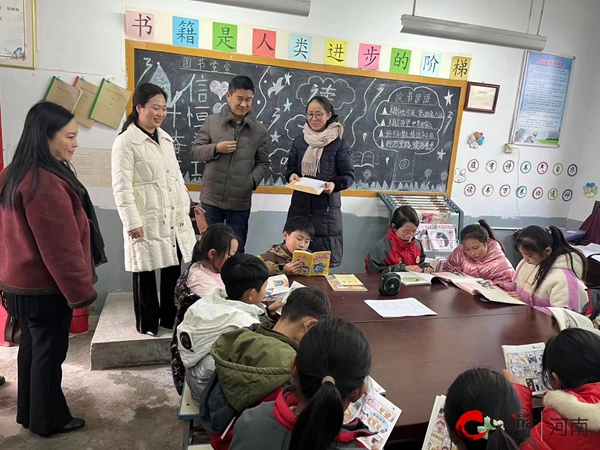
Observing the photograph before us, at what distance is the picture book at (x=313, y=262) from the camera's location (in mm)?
2504

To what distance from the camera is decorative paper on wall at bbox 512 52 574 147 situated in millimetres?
4305

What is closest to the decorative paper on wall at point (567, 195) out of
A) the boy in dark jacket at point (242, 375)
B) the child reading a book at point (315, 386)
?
the boy in dark jacket at point (242, 375)

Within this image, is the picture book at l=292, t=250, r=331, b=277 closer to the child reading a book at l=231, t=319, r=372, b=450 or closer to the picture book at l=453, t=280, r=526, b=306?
the picture book at l=453, t=280, r=526, b=306

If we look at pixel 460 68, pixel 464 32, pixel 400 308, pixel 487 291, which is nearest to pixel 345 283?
pixel 400 308

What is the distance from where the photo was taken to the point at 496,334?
1.99 meters

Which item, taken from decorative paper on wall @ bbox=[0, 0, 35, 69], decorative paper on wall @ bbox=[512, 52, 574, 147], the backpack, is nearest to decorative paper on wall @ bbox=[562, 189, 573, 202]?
decorative paper on wall @ bbox=[512, 52, 574, 147]

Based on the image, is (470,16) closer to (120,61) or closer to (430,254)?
(430,254)

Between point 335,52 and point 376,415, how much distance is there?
120 inches

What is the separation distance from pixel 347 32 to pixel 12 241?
289 cm

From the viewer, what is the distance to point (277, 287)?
222 centimetres

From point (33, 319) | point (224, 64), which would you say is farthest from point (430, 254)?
point (33, 319)

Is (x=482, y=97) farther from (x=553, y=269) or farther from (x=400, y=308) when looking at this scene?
(x=400, y=308)

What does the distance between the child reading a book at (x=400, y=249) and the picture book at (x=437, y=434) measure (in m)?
1.53

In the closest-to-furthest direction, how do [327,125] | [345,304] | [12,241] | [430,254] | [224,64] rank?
[12,241]
[345,304]
[327,125]
[224,64]
[430,254]
